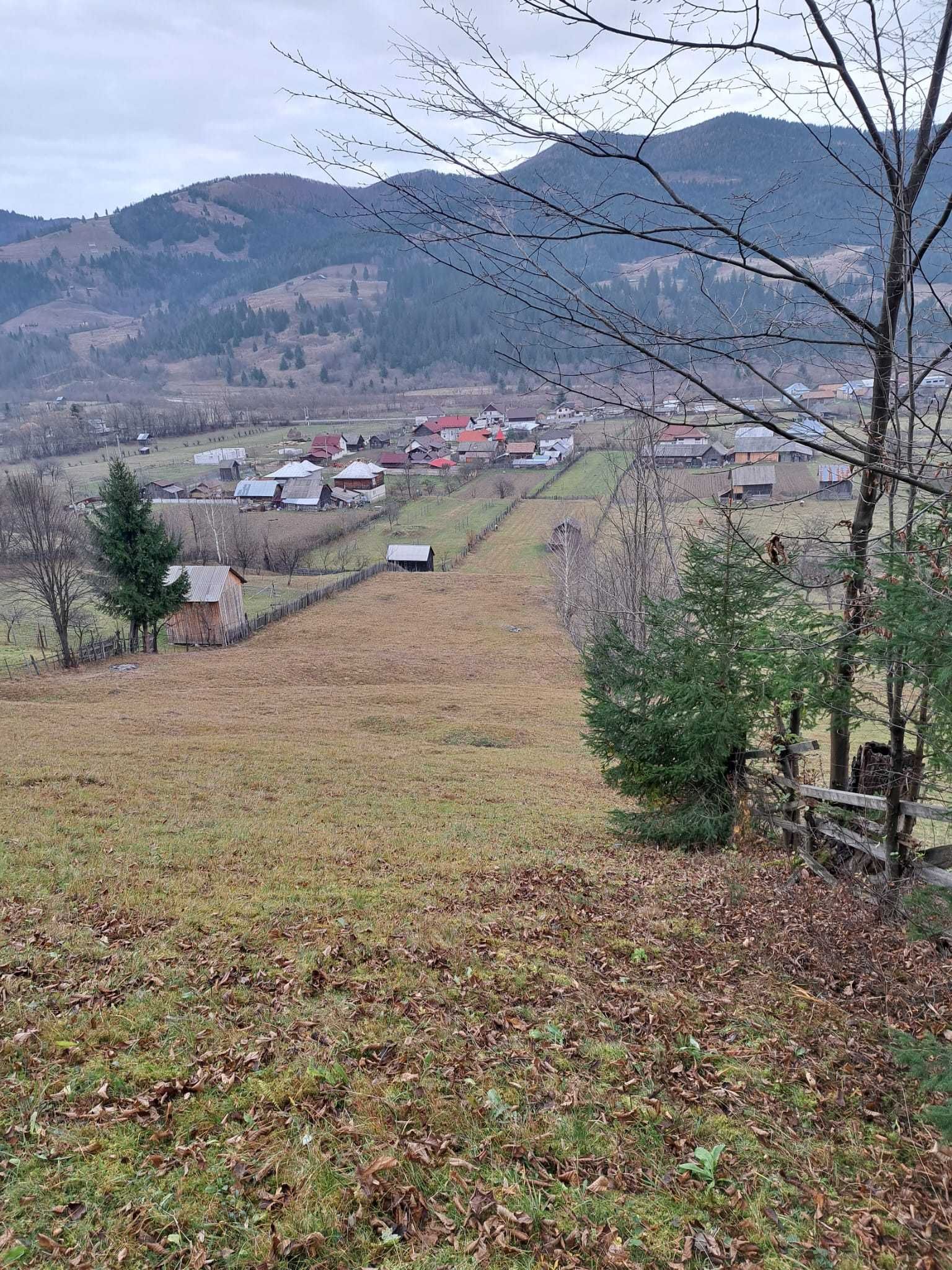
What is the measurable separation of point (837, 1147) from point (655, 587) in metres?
22.6

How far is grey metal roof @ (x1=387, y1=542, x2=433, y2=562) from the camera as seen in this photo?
50.6 metres

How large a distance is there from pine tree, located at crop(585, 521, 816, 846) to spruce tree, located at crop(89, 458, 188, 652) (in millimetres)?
26765

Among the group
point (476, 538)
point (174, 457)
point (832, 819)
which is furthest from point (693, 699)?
point (174, 457)

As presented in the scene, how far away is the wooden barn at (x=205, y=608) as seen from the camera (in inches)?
1350

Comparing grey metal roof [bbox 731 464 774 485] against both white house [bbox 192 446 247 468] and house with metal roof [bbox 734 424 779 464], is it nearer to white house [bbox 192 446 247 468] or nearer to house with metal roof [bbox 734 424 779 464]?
house with metal roof [bbox 734 424 779 464]

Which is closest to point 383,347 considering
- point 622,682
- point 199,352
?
point 199,352

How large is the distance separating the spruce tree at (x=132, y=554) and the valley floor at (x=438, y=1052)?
72.3 feet

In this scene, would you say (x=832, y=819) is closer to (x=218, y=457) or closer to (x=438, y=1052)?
(x=438, y=1052)

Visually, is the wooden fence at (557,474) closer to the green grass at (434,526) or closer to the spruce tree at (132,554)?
the green grass at (434,526)

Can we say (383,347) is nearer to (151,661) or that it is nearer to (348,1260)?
(151,661)

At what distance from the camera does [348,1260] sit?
132 inches

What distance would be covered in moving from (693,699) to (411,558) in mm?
42824

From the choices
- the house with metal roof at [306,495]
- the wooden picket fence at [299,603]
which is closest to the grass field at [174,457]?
the house with metal roof at [306,495]

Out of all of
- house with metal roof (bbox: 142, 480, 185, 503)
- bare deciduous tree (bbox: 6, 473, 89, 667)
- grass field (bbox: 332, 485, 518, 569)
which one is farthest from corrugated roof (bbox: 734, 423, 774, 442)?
house with metal roof (bbox: 142, 480, 185, 503)
